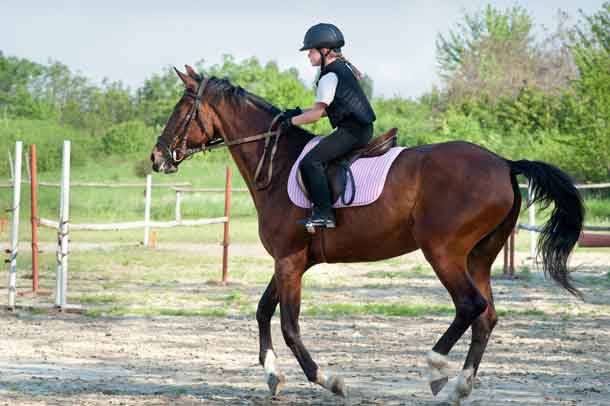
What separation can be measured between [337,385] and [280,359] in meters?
1.93

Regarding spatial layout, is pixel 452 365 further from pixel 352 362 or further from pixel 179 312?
pixel 179 312

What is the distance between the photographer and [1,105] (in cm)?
6219

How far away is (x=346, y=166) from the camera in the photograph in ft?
23.8

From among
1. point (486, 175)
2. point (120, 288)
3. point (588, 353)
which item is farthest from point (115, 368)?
point (120, 288)

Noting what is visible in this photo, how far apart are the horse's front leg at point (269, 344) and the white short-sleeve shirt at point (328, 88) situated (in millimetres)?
1390

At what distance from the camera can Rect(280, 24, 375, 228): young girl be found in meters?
7.11

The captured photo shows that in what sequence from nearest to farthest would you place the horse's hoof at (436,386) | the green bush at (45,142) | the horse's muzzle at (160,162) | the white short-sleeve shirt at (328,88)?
the horse's hoof at (436,386) < the white short-sleeve shirt at (328,88) < the horse's muzzle at (160,162) < the green bush at (45,142)

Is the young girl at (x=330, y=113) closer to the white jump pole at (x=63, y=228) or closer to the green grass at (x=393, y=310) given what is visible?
the green grass at (x=393, y=310)

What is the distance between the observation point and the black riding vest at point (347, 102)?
7.26 m

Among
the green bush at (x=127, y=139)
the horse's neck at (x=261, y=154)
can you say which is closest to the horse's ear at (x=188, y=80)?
the horse's neck at (x=261, y=154)

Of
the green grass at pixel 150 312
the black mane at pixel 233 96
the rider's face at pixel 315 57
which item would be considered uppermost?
the rider's face at pixel 315 57

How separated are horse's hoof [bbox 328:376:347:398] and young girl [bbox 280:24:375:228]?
1080 millimetres

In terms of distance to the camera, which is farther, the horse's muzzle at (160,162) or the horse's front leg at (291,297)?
the horse's muzzle at (160,162)

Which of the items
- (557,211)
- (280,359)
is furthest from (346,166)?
(280,359)
